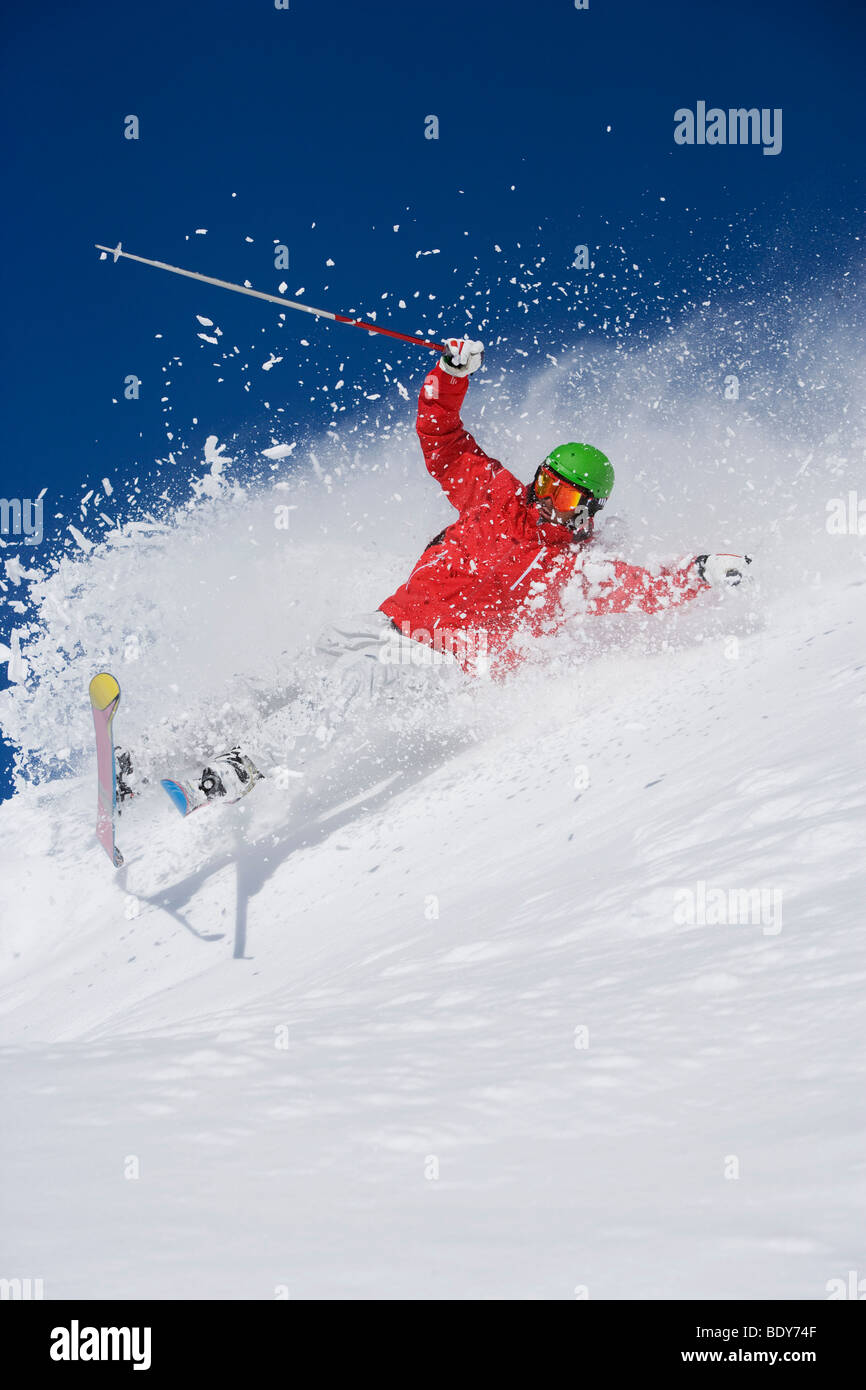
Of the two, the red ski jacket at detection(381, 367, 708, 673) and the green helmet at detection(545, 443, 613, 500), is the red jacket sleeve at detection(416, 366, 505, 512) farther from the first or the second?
the green helmet at detection(545, 443, 613, 500)

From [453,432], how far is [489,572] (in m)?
0.79

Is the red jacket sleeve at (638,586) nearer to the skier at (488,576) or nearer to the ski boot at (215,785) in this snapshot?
the skier at (488,576)

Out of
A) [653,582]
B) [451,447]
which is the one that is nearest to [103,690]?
[451,447]

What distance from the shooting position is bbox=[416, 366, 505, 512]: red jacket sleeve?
513 centimetres

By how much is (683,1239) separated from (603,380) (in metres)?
7.88

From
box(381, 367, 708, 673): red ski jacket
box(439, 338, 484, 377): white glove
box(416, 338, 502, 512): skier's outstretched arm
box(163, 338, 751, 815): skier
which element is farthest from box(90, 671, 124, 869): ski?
box(439, 338, 484, 377): white glove

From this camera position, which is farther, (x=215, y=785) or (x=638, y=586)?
(x=638, y=586)

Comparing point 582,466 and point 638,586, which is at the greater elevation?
point 582,466

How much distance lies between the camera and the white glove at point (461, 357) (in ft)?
15.9

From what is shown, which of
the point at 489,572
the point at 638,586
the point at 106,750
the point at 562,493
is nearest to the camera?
the point at 106,750

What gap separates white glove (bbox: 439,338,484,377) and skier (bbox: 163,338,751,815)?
0.04 meters

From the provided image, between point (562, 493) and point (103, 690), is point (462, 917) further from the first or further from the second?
point (562, 493)

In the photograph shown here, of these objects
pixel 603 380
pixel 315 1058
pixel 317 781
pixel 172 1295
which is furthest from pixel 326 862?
pixel 603 380

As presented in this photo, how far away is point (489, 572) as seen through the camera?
5.53m
